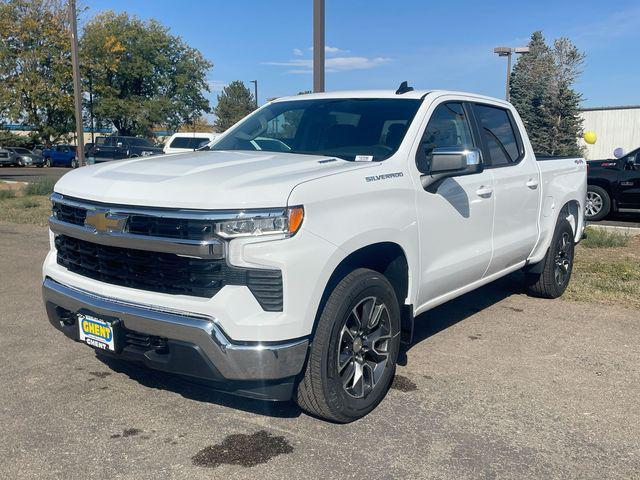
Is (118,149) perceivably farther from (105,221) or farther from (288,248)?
(288,248)

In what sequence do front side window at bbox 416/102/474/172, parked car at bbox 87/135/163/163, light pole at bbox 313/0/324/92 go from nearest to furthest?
front side window at bbox 416/102/474/172 < light pole at bbox 313/0/324/92 < parked car at bbox 87/135/163/163

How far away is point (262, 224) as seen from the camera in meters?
3.05

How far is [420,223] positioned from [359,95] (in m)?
1.35

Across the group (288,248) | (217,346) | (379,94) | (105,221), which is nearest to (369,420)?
(217,346)

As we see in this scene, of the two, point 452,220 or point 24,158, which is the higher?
point 452,220

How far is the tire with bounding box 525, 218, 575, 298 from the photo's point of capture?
20.4 ft

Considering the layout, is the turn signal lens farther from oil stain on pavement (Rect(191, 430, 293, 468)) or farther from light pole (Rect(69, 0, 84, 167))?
light pole (Rect(69, 0, 84, 167))

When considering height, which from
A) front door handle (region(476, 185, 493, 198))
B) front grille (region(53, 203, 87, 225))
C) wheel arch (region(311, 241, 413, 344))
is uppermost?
front door handle (region(476, 185, 493, 198))

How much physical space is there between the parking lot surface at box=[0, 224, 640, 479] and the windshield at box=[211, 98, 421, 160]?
1.61 metres

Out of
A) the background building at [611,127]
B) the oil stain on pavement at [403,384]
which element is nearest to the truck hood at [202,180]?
the oil stain on pavement at [403,384]

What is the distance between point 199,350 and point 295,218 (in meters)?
0.79

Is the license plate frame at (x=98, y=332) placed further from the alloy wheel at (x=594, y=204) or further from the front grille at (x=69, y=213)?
the alloy wheel at (x=594, y=204)

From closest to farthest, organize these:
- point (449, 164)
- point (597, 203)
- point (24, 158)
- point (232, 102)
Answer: point (449, 164)
point (597, 203)
point (24, 158)
point (232, 102)

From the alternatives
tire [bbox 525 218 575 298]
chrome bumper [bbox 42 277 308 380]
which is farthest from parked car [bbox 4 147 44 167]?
chrome bumper [bbox 42 277 308 380]
